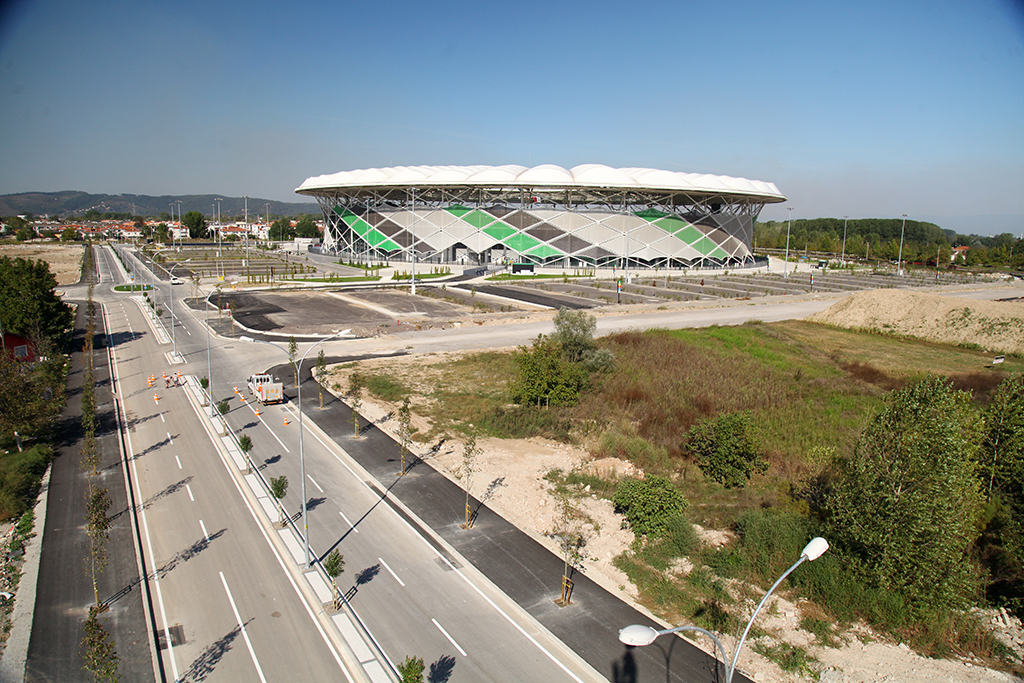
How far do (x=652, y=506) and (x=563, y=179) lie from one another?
62.6m

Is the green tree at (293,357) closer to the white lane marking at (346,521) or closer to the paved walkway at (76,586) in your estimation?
the paved walkway at (76,586)

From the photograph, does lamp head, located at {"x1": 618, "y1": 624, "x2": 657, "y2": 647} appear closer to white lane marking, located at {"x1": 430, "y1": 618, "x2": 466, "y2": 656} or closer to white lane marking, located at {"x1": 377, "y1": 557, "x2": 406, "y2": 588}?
white lane marking, located at {"x1": 430, "y1": 618, "x2": 466, "y2": 656}

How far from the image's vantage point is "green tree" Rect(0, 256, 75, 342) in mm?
30047

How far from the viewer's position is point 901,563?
491 inches

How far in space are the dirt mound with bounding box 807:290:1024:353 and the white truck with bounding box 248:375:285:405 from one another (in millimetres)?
41829

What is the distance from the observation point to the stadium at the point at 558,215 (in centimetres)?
7625

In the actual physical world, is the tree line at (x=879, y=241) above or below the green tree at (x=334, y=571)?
above

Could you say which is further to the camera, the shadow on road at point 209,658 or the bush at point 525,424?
the bush at point 525,424

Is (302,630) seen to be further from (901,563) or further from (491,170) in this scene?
(491,170)

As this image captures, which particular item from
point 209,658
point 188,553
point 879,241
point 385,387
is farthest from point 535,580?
point 879,241

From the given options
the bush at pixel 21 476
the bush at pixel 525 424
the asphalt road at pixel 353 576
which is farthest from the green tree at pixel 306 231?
the bush at pixel 21 476

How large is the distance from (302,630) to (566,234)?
7060 centimetres

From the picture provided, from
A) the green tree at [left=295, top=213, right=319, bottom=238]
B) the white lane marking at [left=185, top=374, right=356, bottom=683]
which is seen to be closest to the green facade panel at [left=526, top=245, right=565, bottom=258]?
the white lane marking at [left=185, top=374, right=356, bottom=683]

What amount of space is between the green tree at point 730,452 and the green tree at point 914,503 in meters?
5.14
